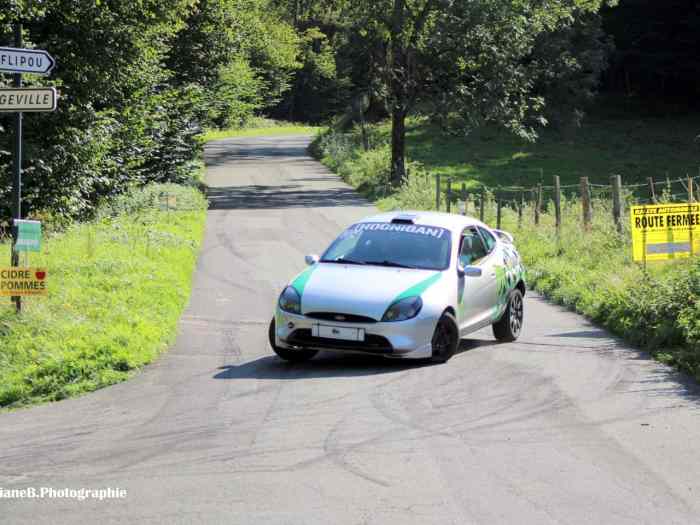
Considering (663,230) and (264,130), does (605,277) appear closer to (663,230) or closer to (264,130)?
(663,230)

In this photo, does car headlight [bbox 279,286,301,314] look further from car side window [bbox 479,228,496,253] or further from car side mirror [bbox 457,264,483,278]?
car side window [bbox 479,228,496,253]

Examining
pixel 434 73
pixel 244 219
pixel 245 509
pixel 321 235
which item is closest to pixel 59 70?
pixel 321 235

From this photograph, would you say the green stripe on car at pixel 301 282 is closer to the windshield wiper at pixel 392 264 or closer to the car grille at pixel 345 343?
the car grille at pixel 345 343

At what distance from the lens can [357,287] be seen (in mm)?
12172

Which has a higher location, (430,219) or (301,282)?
(430,219)

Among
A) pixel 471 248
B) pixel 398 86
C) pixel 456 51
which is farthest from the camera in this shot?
pixel 398 86

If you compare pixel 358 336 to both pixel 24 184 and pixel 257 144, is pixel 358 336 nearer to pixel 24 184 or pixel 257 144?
pixel 24 184

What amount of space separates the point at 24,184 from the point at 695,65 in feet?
182

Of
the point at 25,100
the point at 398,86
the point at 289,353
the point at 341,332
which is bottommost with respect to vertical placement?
the point at 289,353


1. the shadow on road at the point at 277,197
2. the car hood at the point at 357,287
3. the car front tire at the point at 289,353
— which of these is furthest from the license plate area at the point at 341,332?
the shadow on road at the point at 277,197

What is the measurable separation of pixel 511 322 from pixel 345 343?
3218mm

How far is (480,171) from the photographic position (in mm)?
55750

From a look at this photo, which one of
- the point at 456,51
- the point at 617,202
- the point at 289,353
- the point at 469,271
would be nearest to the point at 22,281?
the point at 289,353

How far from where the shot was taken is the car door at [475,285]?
42.8 feet
